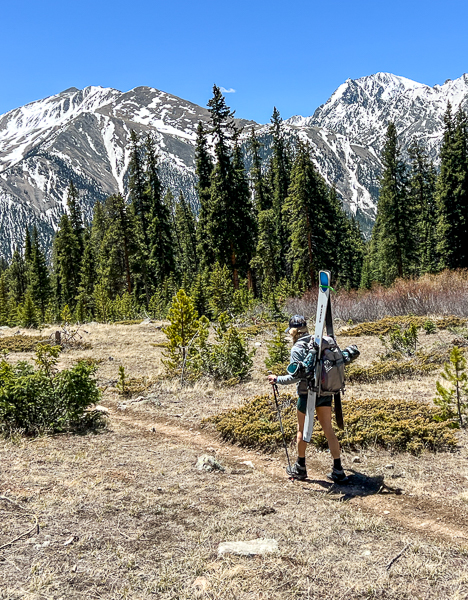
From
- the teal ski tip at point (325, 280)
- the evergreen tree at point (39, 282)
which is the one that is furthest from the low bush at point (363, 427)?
the evergreen tree at point (39, 282)

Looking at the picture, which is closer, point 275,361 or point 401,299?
point 275,361

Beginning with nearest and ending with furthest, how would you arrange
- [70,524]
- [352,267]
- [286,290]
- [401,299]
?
[70,524], [401,299], [286,290], [352,267]

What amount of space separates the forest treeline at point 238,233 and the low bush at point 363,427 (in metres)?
12.8

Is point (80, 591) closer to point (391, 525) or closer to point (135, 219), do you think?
point (391, 525)

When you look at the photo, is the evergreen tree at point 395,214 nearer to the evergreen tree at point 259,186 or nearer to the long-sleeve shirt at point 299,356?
the evergreen tree at point 259,186

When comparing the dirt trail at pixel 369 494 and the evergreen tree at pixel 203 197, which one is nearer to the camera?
the dirt trail at pixel 369 494

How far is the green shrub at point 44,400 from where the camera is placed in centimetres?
746

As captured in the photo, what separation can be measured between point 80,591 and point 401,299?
64.8 ft

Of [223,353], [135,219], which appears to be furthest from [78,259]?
[223,353]

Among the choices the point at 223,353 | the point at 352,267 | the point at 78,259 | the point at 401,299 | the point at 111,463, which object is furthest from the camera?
the point at 352,267

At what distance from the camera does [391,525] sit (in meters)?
4.36

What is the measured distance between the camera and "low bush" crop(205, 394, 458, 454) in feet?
20.3

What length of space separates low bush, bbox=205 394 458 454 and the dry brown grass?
0.20 m

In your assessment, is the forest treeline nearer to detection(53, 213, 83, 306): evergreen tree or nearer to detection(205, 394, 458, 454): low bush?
detection(53, 213, 83, 306): evergreen tree
